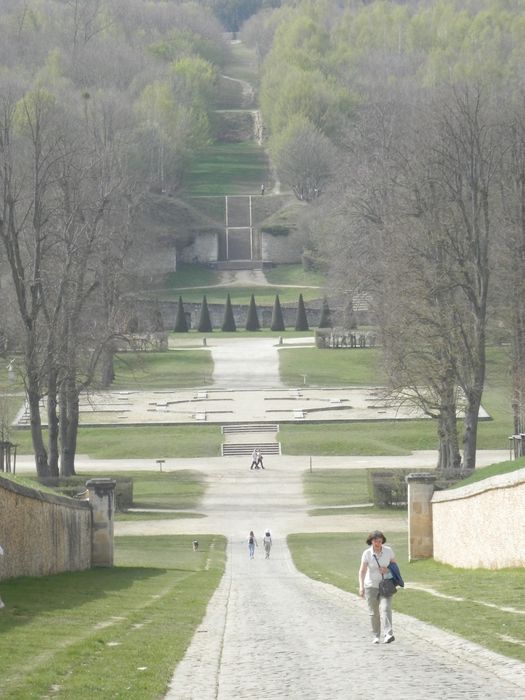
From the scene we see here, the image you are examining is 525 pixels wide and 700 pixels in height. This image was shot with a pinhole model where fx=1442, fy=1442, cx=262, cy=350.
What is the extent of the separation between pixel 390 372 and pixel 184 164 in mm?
90964

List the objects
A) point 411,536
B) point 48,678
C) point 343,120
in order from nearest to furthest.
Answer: point 48,678
point 411,536
point 343,120

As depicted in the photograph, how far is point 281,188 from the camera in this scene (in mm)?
137625

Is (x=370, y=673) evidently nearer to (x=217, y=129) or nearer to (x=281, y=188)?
(x=281, y=188)

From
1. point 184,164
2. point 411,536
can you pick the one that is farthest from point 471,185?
point 184,164

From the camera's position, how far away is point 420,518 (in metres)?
29.4

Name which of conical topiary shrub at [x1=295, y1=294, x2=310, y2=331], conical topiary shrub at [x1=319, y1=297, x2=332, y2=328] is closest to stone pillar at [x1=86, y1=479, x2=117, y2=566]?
conical topiary shrub at [x1=319, y1=297, x2=332, y2=328]

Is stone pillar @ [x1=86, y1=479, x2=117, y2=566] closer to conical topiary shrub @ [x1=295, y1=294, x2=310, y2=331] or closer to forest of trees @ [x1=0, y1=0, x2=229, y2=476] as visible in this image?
forest of trees @ [x1=0, y1=0, x2=229, y2=476]

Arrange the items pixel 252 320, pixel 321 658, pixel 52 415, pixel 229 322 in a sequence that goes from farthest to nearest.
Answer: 1. pixel 252 320
2. pixel 229 322
3. pixel 52 415
4. pixel 321 658

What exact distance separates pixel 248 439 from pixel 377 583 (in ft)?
137

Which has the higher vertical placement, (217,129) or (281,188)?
(217,129)

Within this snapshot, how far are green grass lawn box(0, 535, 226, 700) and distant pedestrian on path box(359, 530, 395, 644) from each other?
187 cm

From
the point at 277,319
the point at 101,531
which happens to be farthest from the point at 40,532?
the point at 277,319

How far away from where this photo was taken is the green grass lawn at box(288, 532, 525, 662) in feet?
46.5

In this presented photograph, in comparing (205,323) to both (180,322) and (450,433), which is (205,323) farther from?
(450,433)
